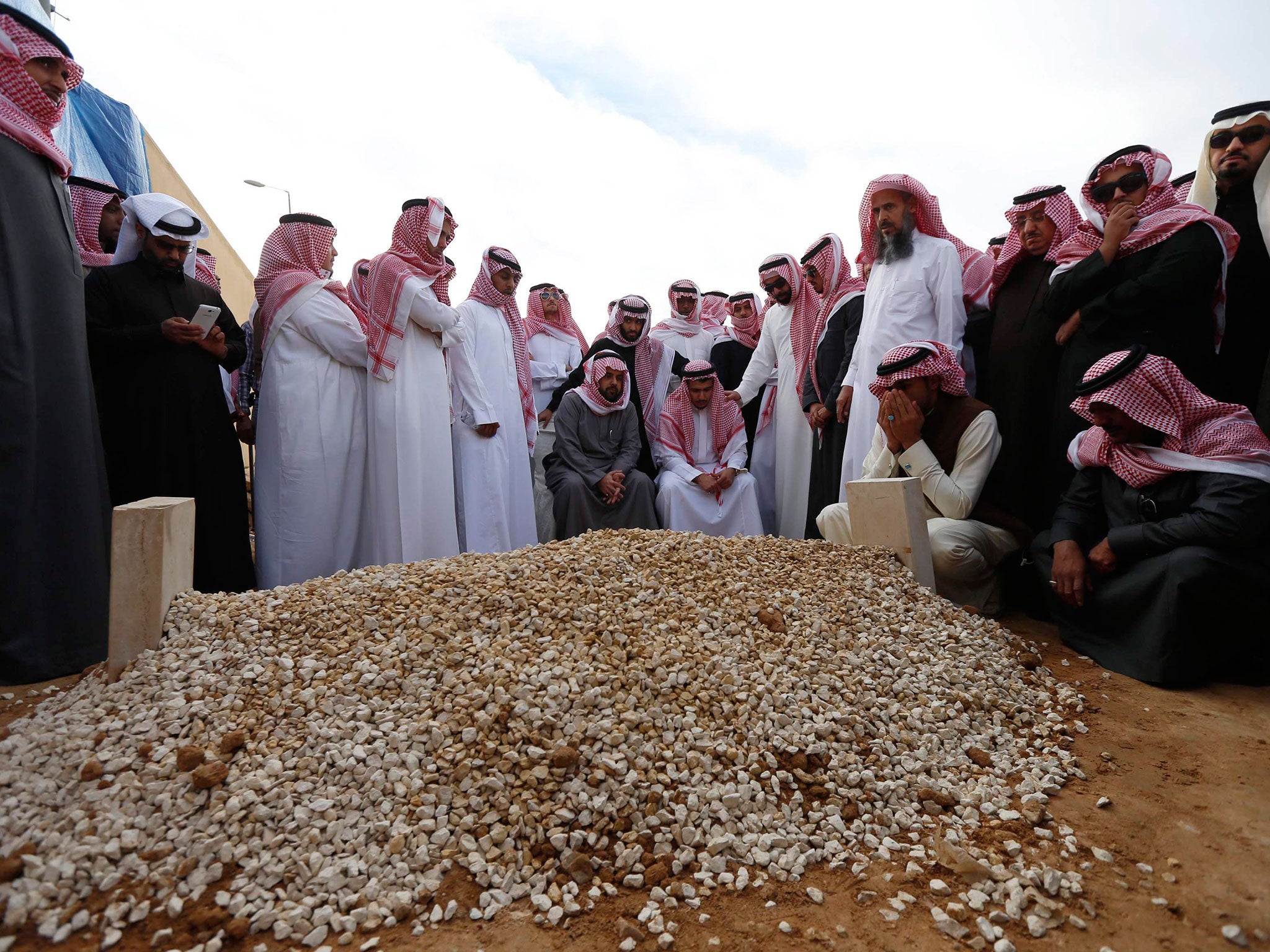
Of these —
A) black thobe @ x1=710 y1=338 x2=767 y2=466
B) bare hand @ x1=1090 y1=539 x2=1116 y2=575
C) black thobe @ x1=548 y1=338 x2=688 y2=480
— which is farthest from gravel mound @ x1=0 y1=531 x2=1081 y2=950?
black thobe @ x1=710 y1=338 x2=767 y2=466

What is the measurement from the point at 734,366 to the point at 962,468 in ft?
10.7

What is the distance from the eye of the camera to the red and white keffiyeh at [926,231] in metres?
4.36

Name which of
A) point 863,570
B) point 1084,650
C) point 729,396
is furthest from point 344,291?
point 1084,650

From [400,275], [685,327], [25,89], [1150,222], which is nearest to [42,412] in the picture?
[25,89]

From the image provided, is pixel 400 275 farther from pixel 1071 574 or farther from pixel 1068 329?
pixel 1071 574

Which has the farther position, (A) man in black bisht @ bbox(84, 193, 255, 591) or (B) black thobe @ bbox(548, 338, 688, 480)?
(B) black thobe @ bbox(548, 338, 688, 480)

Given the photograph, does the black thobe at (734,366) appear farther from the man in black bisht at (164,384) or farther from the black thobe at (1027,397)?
the man in black bisht at (164,384)

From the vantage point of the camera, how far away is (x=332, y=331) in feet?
13.4

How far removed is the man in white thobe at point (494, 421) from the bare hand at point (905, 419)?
8.28 ft

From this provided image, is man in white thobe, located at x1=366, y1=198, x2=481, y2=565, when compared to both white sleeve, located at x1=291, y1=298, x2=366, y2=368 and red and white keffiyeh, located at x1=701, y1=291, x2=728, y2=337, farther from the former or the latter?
red and white keffiyeh, located at x1=701, y1=291, x2=728, y2=337

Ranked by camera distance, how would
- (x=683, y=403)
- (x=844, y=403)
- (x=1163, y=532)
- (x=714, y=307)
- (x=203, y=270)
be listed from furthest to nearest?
(x=714, y=307) < (x=683, y=403) < (x=203, y=270) < (x=844, y=403) < (x=1163, y=532)

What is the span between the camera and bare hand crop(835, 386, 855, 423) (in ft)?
14.3

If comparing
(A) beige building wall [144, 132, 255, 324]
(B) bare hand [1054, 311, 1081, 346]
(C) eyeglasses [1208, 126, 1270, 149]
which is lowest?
(B) bare hand [1054, 311, 1081, 346]

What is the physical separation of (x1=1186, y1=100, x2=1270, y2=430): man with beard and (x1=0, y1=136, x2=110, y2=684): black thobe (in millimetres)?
4962
